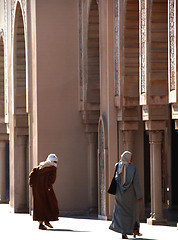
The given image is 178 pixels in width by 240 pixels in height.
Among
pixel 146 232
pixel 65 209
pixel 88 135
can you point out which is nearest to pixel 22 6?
pixel 88 135

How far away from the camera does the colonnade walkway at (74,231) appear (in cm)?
1441

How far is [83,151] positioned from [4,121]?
7854 millimetres

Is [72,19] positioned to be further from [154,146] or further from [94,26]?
[154,146]

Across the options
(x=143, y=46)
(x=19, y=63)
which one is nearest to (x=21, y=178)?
(x=19, y=63)

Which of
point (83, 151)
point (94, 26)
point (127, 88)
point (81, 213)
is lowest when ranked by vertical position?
point (81, 213)

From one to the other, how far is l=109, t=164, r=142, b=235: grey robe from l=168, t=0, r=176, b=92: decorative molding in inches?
62.2

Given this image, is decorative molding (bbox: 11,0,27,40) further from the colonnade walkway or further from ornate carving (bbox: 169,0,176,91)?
ornate carving (bbox: 169,0,176,91)

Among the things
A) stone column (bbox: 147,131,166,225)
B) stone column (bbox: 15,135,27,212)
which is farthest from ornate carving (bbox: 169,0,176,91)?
stone column (bbox: 15,135,27,212)

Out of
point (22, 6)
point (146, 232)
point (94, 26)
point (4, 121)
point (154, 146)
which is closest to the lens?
point (146, 232)

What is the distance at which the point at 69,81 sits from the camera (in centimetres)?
2056

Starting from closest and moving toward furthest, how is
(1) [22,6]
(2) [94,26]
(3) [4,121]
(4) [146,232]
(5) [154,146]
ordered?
1. (4) [146,232]
2. (5) [154,146]
3. (2) [94,26]
4. (1) [22,6]
5. (3) [4,121]

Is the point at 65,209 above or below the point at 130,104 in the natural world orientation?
below

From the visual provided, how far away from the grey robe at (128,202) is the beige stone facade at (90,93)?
1374 millimetres

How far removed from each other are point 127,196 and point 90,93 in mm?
6861
